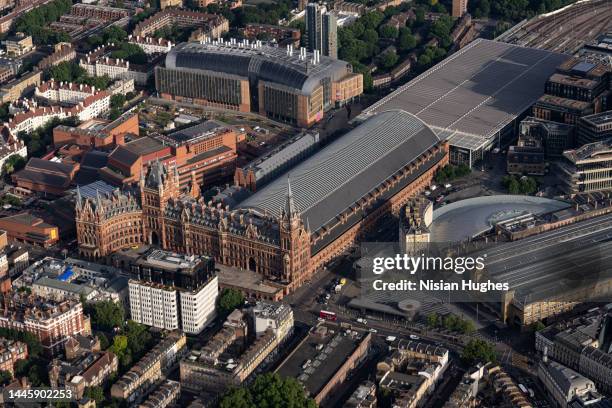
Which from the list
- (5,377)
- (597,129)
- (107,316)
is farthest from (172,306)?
(597,129)

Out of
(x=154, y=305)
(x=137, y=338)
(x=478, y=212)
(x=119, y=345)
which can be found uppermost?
(x=478, y=212)

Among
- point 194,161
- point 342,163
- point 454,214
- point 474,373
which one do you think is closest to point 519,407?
point 474,373

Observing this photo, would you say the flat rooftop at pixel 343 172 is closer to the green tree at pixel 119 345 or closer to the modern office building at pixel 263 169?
the modern office building at pixel 263 169

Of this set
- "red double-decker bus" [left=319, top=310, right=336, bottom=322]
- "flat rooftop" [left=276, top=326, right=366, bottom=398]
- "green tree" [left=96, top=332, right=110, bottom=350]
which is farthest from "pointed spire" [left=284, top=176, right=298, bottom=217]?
"green tree" [left=96, top=332, right=110, bottom=350]

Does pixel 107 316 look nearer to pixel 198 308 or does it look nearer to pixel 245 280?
pixel 198 308

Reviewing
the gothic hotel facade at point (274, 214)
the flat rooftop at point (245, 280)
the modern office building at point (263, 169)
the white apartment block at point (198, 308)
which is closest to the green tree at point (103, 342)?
the white apartment block at point (198, 308)

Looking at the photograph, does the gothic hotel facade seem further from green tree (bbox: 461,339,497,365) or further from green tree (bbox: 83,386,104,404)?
green tree (bbox: 83,386,104,404)
